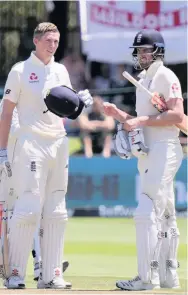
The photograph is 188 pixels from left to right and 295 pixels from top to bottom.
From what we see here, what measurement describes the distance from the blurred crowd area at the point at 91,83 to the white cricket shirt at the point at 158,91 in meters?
9.40

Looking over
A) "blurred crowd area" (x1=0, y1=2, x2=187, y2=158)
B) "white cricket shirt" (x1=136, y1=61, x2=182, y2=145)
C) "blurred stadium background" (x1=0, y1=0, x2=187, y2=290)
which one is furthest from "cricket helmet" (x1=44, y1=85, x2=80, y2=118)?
"blurred crowd area" (x1=0, y1=2, x2=187, y2=158)

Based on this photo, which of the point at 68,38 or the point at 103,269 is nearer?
the point at 103,269

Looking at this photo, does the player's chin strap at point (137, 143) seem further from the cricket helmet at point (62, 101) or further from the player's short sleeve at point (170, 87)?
the cricket helmet at point (62, 101)

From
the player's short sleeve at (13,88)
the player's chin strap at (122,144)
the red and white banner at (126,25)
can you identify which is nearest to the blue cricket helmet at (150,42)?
the player's chin strap at (122,144)

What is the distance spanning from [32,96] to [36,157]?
0.51 m

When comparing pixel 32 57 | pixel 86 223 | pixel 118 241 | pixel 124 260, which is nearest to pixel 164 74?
pixel 32 57

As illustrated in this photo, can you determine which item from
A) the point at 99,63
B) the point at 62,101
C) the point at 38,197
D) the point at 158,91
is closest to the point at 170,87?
the point at 158,91

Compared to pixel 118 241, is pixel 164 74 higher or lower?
higher

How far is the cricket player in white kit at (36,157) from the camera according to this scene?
9586mm

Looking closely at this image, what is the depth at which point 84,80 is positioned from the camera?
20484mm

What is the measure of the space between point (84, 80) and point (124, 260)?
25.0 feet

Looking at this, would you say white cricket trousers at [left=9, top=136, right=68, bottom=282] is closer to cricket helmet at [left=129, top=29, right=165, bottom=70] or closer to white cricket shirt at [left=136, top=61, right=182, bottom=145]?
white cricket shirt at [left=136, top=61, right=182, bottom=145]

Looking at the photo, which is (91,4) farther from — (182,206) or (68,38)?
(182,206)

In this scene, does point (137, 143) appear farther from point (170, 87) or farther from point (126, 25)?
point (126, 25)
